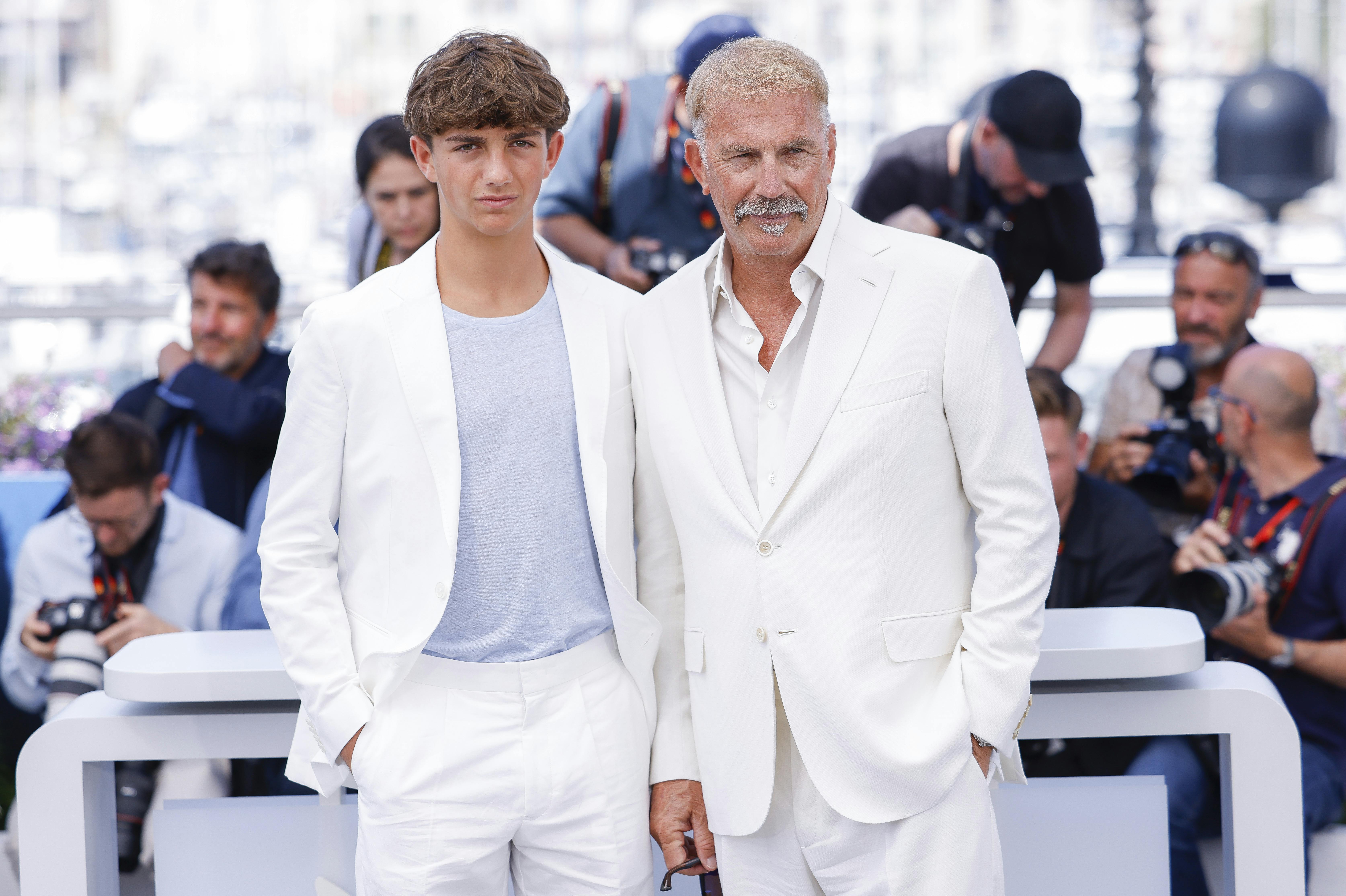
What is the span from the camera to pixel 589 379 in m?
1.60

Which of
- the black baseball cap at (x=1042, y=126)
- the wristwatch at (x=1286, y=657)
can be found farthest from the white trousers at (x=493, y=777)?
the black baseball cap at (x=1042, y=126)

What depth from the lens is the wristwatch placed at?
259 centimetres

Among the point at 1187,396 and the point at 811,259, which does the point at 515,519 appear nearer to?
the point at 811,259

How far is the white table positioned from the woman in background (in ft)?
4.46

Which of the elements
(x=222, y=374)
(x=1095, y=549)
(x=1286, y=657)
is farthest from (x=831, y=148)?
(x=222, y=374)

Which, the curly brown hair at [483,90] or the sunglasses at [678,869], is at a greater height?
the curly brown hair at [483,90]

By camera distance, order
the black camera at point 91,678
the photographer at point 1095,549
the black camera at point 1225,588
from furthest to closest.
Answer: the photographer at point 1095,549, the black camera at point 91,678, the black camera at point 1225,588

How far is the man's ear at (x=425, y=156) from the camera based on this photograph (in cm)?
158

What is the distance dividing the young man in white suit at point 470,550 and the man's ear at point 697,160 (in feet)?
0.51

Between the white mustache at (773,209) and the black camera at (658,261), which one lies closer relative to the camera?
the white mustache at (773,209)

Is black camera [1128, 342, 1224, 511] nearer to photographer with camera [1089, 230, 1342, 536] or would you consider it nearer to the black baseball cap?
photographer with camera [1089, 230, 1342, 536]

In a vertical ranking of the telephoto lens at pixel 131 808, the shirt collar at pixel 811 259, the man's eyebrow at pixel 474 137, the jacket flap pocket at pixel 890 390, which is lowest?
the telephoto lens at pixel 131 808

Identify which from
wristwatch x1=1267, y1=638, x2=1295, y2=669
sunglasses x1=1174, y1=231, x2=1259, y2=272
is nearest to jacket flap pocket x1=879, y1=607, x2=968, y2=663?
wristwatch x1=1267, y1=638, x2=1295, y2=669

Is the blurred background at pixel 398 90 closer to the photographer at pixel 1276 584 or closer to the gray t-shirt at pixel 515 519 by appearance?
the photographer at pixel 1276 584
